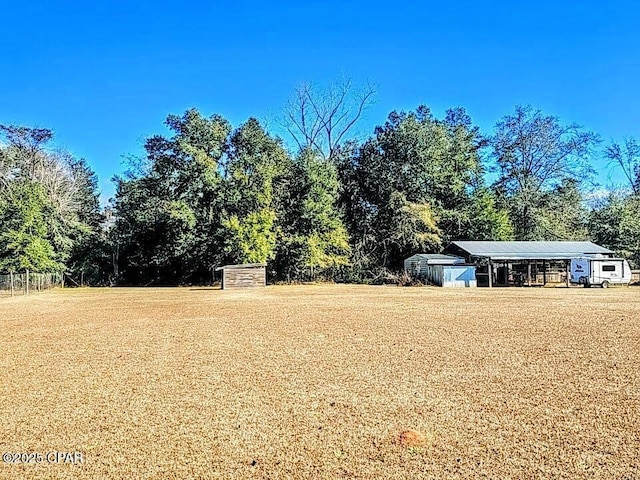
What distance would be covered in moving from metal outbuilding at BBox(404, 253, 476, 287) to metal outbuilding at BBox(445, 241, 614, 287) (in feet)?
3.23

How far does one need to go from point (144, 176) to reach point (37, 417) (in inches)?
1317

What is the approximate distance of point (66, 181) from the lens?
35.9 meters

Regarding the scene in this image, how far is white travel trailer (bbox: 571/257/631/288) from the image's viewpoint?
2836 cm

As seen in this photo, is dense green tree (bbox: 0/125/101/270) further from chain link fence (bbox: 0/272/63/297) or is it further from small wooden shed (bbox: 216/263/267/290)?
small wooden shed (bbox: 216/263/267/290)

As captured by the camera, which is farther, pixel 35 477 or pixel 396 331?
pixel 396 331

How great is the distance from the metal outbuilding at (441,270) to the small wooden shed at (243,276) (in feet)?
33.4

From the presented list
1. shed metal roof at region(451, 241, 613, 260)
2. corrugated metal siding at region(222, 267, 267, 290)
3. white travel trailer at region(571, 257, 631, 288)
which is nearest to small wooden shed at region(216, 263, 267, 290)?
corrugated metal siding at region(222, 267, 267, 290)

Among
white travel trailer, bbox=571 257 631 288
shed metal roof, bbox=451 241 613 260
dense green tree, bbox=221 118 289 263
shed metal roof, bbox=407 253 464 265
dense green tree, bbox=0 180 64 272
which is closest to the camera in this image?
white travel trailer, bbox=571 257 631 288

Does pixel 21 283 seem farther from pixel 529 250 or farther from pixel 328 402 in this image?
pixel 529 250

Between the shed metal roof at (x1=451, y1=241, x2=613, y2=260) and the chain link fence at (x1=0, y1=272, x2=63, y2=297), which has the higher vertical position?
the shed metal roof at (x1=451, y1=241, x2=613, y2=260)

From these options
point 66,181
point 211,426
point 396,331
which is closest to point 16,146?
point 66,181

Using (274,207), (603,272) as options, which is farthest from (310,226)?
(603,272)

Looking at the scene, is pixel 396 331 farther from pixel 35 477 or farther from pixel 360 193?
pixel 360 193

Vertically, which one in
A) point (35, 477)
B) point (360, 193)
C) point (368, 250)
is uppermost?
point (360, 193)
